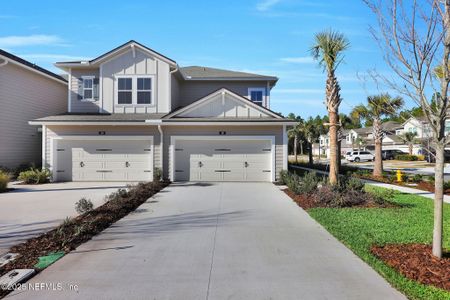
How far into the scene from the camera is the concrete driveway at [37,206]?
23.4 feet

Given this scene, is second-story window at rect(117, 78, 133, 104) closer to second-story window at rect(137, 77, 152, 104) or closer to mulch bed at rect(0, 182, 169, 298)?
second-story window at rect(137, 77, 152, 104)

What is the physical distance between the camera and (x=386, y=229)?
7391 millimetres

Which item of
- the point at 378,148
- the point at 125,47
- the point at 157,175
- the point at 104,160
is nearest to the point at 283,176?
the point at 157,175

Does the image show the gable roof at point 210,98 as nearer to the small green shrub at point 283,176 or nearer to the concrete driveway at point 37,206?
the small green shrub at point 283,176

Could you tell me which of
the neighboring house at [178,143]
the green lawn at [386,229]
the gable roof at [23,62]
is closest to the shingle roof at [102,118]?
the neighboring house at [178,143]

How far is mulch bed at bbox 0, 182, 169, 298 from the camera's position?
5.33 m

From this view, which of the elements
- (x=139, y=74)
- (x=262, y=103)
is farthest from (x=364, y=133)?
(x=139, y=74)

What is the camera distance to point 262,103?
69.3 feet

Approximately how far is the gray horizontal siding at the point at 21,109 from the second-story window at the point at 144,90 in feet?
21.3

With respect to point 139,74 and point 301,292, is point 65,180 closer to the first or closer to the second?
point 139,74

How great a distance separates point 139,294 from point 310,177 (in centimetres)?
964

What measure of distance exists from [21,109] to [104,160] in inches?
244

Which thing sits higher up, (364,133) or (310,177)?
(364,133)

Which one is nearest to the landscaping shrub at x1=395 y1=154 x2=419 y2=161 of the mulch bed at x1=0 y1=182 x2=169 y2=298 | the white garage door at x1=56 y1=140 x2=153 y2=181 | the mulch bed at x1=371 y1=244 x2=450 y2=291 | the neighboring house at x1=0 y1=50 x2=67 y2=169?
the white garage door at x1=56 y1=140 x2=153 y2=181
